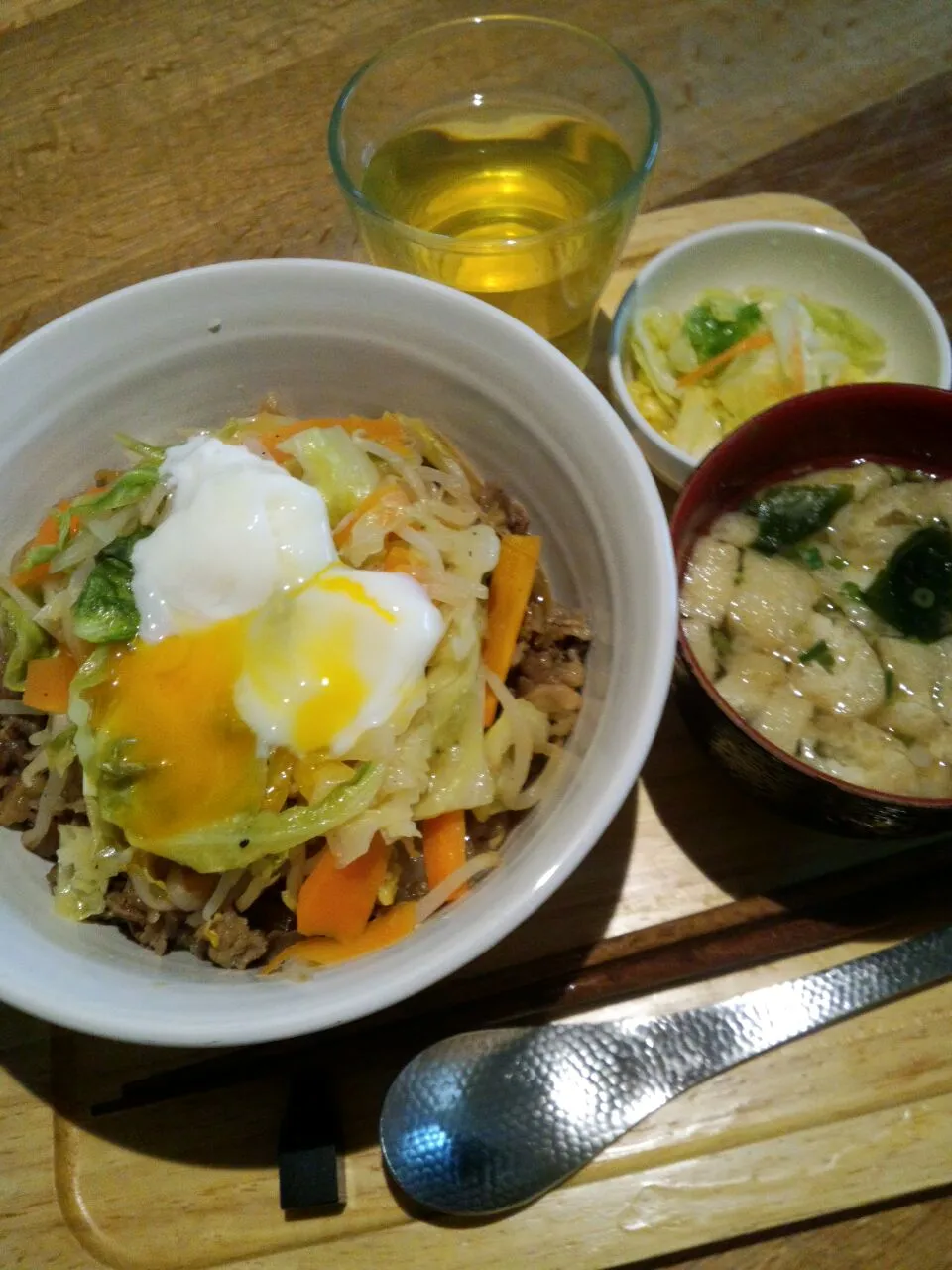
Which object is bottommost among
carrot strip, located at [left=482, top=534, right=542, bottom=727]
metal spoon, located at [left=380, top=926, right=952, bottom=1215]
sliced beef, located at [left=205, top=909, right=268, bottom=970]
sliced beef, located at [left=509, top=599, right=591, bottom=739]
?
metal spoon, located at [left=380, top=926, right=952, bottom=1215]

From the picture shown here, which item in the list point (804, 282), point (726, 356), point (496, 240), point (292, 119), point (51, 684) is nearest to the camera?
point (51, 684)

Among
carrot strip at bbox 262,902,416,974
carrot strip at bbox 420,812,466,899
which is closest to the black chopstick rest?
carrot strip at bbox 262,902,416,974

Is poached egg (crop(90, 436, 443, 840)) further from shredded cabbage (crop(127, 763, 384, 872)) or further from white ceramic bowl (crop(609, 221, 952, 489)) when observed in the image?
white ceramic bowl (crop(609, 221, 952, 489))

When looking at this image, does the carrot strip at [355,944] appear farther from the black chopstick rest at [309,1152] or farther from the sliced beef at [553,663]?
the sliced beef at [553,663]

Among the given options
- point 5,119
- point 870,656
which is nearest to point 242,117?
point 5,119

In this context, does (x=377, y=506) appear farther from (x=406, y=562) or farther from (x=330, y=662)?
(x=330, y=662)

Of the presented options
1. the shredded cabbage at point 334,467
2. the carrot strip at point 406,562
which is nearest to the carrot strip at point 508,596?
the carrot strip at point 406,562

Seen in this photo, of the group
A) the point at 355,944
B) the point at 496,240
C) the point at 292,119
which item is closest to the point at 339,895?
the point at 355,944
